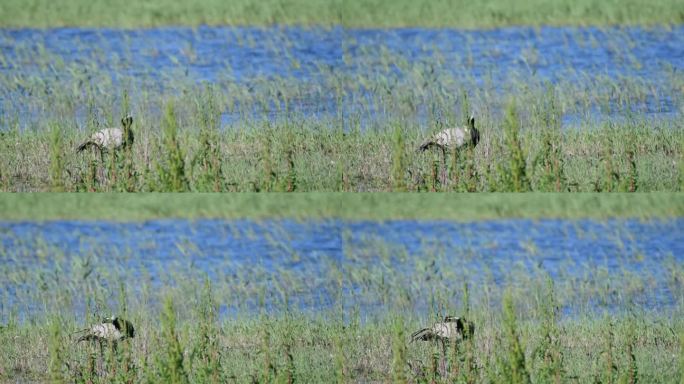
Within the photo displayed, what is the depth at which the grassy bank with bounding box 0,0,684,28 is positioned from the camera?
5.58 meters

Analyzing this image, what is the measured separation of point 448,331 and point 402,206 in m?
0.61

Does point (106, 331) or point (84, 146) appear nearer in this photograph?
point (106, 331)

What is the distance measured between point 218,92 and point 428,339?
151 centimetres

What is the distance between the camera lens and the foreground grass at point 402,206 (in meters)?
5.47

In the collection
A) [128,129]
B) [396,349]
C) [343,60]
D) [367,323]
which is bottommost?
[396,349]

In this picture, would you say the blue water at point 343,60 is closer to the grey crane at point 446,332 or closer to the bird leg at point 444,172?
the bird leg at point 444,172

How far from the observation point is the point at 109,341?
556cm

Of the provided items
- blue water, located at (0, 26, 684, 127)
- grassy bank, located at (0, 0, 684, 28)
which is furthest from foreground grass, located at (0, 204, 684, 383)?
grassy bank, located at (0, 0, 684, 28)

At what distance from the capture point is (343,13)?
18.3 ft

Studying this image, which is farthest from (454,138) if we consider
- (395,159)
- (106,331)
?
(106,331)

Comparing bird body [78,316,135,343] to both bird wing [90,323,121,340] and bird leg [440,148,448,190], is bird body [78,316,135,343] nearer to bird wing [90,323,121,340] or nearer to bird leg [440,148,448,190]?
bird wing [90,323,121,340]

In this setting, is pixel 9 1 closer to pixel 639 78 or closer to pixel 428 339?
pixel 428 339

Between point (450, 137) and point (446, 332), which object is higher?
point (450, 137)

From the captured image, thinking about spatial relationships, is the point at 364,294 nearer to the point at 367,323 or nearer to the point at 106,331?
the point at 367,323
